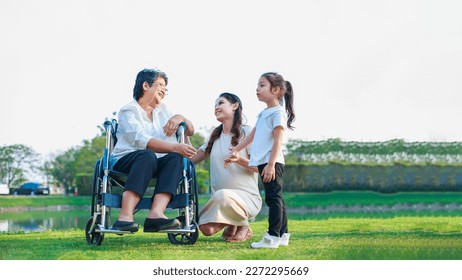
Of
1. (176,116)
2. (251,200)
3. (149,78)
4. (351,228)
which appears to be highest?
(149,78)

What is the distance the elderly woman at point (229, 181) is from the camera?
416 centimetres

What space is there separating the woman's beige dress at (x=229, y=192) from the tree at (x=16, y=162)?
82.7ft

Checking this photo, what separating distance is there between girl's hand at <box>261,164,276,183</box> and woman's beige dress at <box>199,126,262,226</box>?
555mm

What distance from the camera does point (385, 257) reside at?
3.73 metres

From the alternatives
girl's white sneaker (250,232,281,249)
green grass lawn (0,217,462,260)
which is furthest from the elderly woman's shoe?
girl's white sneaker (250,232,281,249)

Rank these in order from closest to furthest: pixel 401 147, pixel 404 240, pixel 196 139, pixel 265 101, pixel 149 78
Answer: pixel 265 101, pixel 149 78, pixel 404 240, pixel 401 147, pixel 196 139

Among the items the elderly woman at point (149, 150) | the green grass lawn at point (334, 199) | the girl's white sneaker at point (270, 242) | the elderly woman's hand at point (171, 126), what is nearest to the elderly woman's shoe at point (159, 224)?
the elderly woman at point (149, 150)

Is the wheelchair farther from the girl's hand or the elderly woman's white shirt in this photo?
the girl's hand

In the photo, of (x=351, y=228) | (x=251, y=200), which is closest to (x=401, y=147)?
(x=351, y=228)

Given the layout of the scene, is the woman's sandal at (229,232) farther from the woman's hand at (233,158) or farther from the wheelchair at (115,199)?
the woman's hand at (233,158)

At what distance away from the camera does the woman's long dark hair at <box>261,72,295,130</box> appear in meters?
3.90

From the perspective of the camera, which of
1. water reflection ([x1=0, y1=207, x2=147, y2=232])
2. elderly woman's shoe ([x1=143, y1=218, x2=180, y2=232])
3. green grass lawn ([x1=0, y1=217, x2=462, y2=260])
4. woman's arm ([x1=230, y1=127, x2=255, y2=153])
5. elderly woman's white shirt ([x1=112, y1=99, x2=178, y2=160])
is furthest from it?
water reflection ([x1=0, y1=207, x2=147, y2=232])

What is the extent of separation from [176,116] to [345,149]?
21.5 ft
